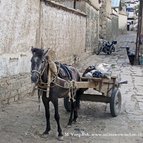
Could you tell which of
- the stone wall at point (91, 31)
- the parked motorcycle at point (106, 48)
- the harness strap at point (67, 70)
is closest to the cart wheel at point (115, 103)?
the harness strap at point (67, 70)

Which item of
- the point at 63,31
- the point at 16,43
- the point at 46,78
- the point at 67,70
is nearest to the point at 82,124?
the point at 67,70

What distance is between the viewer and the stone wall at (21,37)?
8.43 m

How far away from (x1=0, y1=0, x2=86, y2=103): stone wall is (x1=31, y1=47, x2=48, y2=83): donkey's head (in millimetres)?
2599

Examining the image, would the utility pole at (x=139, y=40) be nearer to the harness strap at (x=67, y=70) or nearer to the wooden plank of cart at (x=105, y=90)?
the wooden plank of cart at (x=105, y=90)

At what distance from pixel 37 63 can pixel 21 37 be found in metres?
3.65

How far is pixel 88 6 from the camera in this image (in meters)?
20.7

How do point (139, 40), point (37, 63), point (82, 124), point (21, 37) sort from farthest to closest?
point (139, 40) < point (21, 37) < point (82, 124) < point (37, 63)

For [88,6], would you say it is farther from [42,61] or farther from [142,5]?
[42,61]

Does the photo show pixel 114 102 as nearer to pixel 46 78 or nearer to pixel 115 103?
pixel 115 103

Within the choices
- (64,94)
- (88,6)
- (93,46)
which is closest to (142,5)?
(88,6)

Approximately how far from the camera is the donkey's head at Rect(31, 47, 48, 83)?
5762 millimetres

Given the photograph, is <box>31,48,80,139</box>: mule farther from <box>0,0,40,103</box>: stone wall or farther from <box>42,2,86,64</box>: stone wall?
<box>42,2,86,64</box>: stone wall

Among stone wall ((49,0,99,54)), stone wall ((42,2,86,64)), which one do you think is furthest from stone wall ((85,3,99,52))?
stone wall ((42,2,86,64))

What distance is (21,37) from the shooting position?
30.6ft
